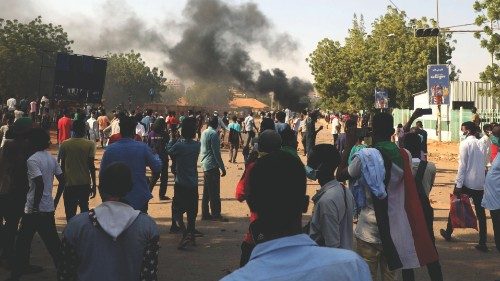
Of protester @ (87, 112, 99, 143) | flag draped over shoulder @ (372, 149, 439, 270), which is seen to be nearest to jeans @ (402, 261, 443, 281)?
flag draped over shoulder @ (372, 149, 439, 270)

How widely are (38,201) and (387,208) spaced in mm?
3298

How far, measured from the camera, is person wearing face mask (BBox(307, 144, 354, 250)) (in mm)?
3666

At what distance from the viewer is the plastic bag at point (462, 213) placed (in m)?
7.00

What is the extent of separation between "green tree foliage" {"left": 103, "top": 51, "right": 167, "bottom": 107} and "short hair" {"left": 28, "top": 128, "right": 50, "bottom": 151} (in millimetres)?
90504

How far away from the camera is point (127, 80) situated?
93.9 meters

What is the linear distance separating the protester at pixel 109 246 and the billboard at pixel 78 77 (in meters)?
26.7

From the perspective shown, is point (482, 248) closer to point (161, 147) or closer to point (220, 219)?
point (220, 219)

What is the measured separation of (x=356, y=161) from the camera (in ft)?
13.8

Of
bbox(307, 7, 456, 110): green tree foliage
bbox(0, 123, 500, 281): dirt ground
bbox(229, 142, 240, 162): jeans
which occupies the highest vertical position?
bbox(307, 7, 456, 110): green tree foliage

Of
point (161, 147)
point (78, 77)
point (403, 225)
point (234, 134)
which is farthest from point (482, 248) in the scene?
point (78, 77)

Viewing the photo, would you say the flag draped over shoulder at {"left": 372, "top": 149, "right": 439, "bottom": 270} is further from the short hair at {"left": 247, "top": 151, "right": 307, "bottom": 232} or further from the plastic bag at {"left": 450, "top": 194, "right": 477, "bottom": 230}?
the plastic bag at {"left": 450, "top": 194, "right": 477, "bottom": 230}

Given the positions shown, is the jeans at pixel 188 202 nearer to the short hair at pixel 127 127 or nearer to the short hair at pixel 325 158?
the short hair at pixel 127 127

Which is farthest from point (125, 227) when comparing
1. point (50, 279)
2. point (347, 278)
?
point (50, 279)

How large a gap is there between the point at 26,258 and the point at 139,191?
1.43m
